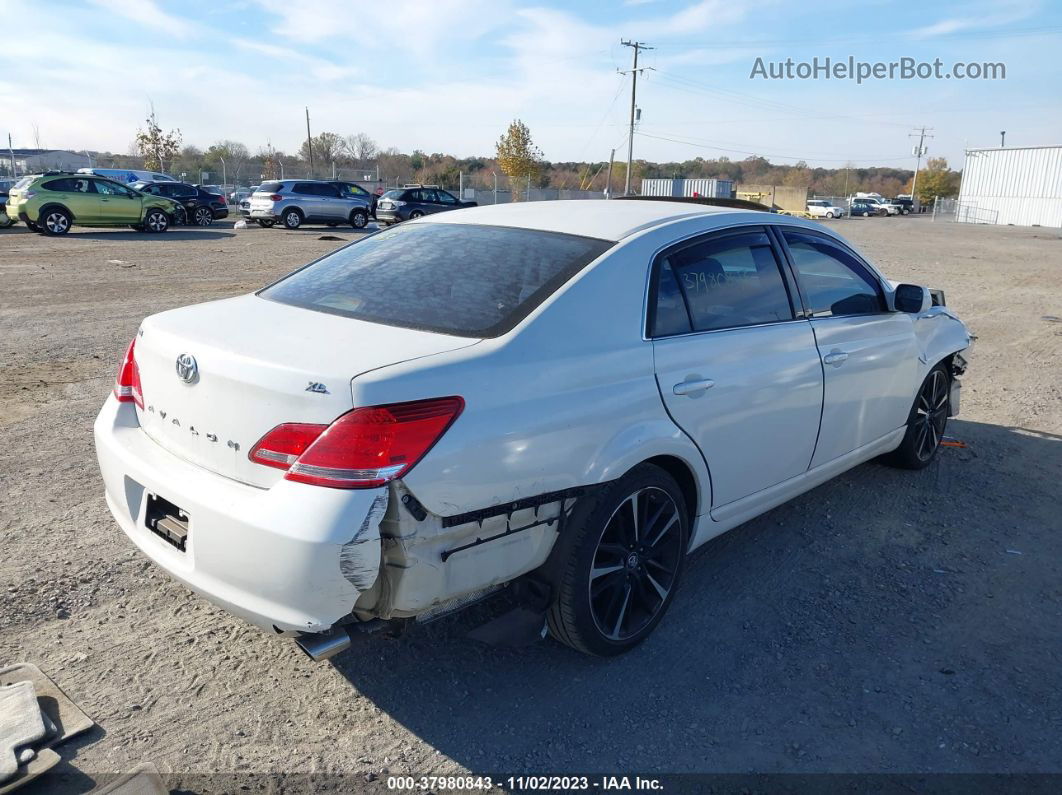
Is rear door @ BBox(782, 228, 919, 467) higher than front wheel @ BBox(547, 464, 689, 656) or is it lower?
higher

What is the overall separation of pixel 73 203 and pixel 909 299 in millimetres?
22482

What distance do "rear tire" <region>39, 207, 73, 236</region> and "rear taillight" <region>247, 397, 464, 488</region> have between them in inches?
895

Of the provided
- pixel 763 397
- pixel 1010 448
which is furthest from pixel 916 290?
pixel 1010 448

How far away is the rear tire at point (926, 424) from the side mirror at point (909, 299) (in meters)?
0.66

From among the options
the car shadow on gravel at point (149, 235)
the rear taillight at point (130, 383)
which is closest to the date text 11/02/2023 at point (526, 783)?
the rear taillight at point (130, 383)

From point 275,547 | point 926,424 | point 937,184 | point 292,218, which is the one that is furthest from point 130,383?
point 937,184

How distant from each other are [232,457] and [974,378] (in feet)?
25.1

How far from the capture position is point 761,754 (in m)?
2.78

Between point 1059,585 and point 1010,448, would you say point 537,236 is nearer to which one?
point 1059,585

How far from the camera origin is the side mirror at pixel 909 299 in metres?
4.63

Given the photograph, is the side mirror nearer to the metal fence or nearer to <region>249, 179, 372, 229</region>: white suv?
<region>249, 179, 372, 229</region>: white suv

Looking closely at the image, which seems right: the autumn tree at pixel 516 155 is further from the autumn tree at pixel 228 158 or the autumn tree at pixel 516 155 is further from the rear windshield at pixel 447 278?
the rear windshield at pixel 447 278

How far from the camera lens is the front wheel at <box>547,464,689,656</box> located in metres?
2.96

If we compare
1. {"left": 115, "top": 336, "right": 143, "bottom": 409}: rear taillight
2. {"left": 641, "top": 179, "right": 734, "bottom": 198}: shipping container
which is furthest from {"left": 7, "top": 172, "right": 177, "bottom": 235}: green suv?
{"left": 641, "top": 179, "right": 734, "bottom": 198}: shipping container
